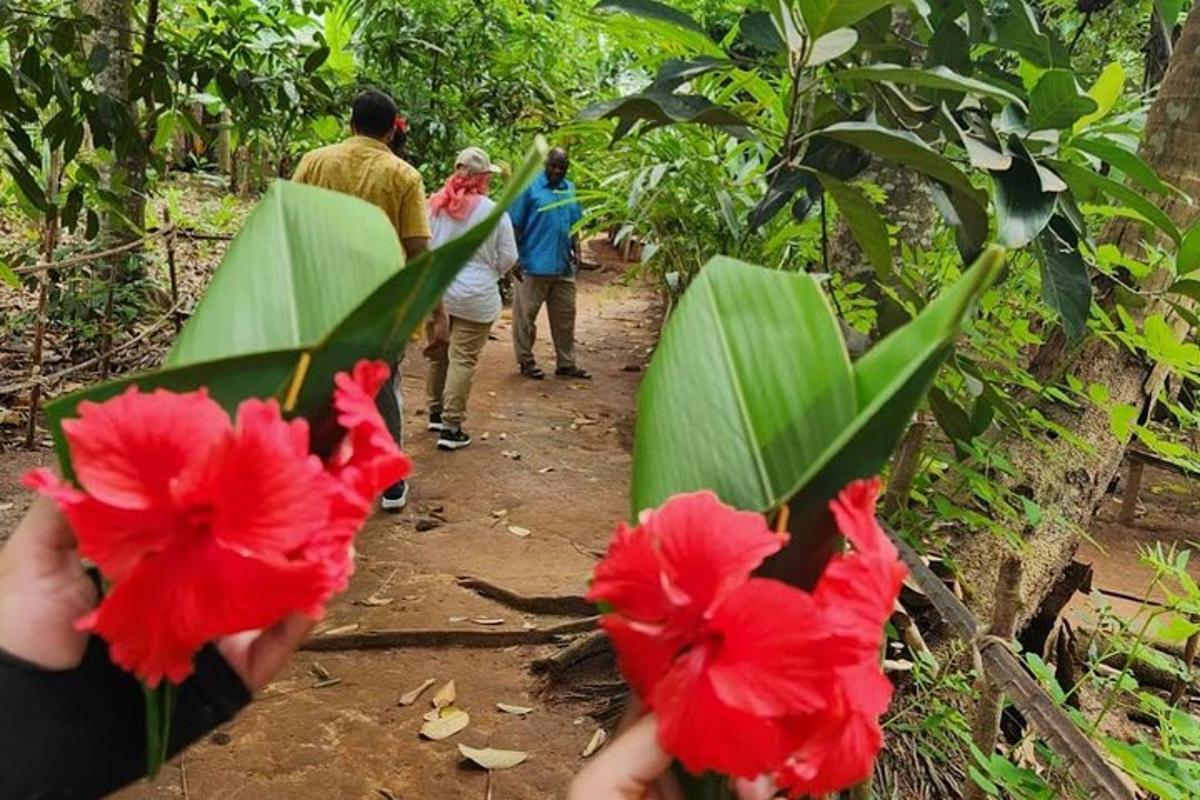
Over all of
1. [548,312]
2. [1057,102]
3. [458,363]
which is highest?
[1057,102]

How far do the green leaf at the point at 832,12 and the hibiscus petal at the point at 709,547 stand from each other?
0.61m

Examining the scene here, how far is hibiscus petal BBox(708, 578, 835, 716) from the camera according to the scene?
36 centimetres

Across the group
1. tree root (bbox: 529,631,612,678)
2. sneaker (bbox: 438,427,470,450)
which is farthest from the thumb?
sneaker (bbox: 438,427,470,450)

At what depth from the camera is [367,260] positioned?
477 mm

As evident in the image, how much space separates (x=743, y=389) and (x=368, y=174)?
2690mm

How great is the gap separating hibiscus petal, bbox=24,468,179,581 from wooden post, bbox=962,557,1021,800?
1151mm

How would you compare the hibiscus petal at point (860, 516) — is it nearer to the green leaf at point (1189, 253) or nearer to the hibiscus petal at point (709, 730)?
the hibiscus petal at point (709, 730)

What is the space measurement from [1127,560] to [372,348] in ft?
16.8

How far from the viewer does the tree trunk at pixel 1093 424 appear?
1700 millimetres

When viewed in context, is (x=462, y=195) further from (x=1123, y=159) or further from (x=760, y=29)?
(x=1123, y=159)

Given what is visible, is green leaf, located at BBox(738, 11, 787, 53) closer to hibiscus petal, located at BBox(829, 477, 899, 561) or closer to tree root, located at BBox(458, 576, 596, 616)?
hibiscus petal, located at BBox(829, 477, 899, 561)

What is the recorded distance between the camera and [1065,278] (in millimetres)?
1031

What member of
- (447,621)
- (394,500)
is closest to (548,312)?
(394,500)

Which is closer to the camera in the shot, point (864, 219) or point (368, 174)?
point (864, 219)
